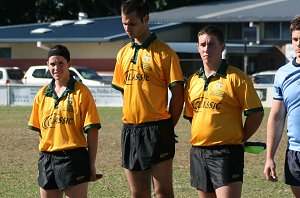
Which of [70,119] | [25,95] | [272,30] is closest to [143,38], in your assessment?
[70,119]

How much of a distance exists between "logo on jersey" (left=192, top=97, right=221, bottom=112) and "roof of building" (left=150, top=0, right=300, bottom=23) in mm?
37763

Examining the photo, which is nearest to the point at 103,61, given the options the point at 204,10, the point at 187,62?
the point at 187,62

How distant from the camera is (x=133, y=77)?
7008mm

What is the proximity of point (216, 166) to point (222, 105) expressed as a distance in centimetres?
49

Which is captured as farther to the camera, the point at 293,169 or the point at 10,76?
the point at 10,76

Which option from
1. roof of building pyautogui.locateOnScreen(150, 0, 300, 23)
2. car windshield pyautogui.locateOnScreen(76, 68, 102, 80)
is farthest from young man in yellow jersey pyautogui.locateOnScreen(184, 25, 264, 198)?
roof of building pyautogui.locateOnScreen(150, 0, 300, 23)

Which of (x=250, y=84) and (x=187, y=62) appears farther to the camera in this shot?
(x=187, y=62)

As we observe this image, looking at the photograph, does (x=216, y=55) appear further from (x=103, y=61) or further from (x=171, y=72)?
(x=103, y=61)

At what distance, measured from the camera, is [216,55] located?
655 centimetres

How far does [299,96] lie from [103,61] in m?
38.3

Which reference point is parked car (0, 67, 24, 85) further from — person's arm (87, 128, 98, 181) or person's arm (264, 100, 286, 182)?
person's arm (264, 100, 286, 182)

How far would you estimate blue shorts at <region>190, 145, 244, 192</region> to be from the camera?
650 centimetres

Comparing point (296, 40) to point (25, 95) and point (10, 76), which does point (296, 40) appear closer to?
point (25, 95)

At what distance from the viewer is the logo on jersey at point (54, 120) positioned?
675 centimetres
